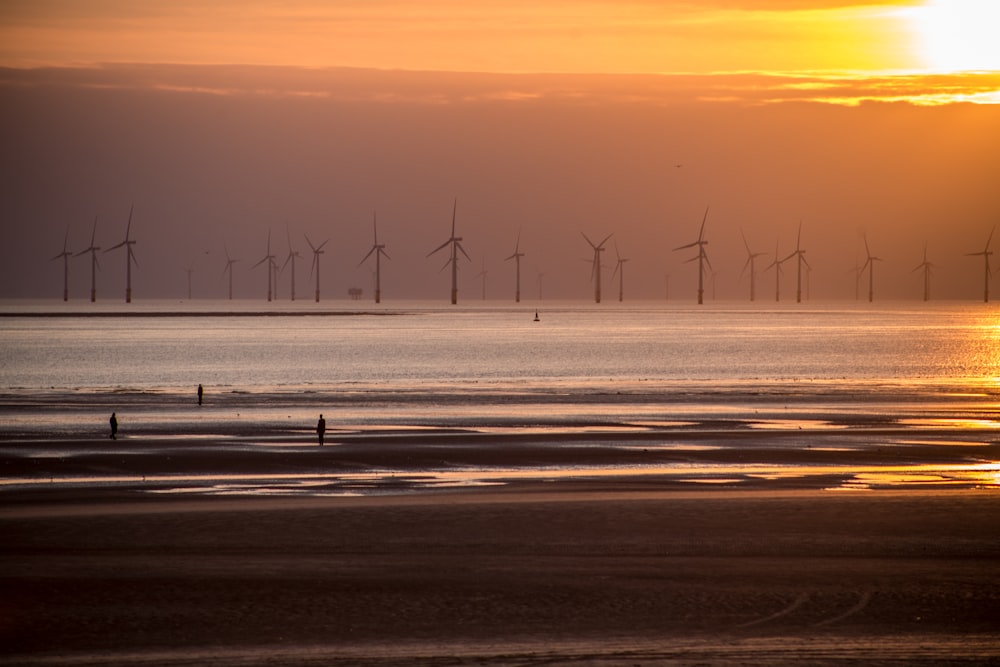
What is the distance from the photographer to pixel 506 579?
2381 cm

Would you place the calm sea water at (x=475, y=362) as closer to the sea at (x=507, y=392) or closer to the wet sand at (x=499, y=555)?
the sea at (x=507, y=392)

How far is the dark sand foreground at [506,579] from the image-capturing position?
1898cm

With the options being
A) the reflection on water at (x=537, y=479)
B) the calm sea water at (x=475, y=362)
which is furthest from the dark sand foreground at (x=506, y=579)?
the calm sea water at (x=475, y=362)

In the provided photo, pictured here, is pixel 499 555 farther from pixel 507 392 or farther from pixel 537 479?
pixel 507 392

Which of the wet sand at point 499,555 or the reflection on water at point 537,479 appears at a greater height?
the reflection on water at point 537,479

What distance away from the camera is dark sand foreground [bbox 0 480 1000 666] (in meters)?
19.0

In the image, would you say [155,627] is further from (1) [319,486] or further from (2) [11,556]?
(1) [319,486]

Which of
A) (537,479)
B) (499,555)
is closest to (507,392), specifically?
(537,479)

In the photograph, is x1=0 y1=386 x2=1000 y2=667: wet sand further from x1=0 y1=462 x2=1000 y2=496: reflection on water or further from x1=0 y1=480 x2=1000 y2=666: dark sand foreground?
x1=0 y1=462 x2=1000 y2=496: reflection on water

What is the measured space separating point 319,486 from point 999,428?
3015 cm

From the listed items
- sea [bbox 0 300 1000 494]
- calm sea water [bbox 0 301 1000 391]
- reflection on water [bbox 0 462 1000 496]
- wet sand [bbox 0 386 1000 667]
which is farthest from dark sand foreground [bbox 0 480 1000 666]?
calm sea water [bbox 0 301 1000 391]

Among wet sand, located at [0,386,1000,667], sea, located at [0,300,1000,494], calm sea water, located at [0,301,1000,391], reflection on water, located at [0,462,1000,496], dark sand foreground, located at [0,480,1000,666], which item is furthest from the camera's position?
calm sea water, located at [0,301,1000,391]

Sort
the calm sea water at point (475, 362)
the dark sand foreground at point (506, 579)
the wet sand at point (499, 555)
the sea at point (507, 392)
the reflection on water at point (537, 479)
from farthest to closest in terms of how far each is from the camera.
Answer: the calm sea water at point (475, 362)
the sea at point (507, 392)
the reflection on water at point (537, 479)
the wet sand at point (499, 555)
the dark sand foreground at point (506, 579)

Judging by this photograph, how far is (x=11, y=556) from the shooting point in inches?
997
